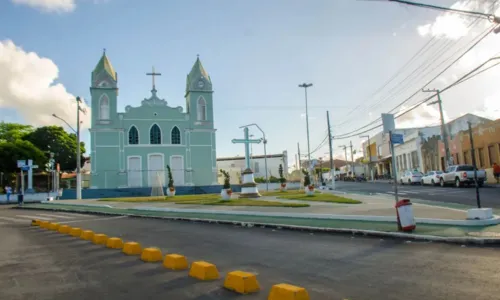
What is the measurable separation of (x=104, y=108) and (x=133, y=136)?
4772 millimetres

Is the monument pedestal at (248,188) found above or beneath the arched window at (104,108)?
beneath

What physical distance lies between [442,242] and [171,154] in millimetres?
46389

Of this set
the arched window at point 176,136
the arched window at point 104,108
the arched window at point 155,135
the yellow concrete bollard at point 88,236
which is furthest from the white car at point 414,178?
the yellow concrete bollard at point 88,236

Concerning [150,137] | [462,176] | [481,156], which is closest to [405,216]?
[462,176]

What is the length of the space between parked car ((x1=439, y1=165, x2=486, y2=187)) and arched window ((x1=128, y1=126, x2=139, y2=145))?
35.1 meters

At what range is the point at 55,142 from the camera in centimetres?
6912

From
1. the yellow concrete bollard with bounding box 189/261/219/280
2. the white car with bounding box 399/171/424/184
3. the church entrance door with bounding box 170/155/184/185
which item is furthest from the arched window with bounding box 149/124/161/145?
the yellow concrete bollard with bounding box 189/261/219/280

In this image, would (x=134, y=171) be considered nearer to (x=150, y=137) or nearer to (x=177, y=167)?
(x=150, y=137)

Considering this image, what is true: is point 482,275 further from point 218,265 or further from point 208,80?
point 208,80

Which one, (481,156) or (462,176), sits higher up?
(481,156)

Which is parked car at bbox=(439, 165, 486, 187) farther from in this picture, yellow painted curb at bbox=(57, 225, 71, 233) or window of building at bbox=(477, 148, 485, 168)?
yellow painted curb at bbox=(57, 225, 71, 233)

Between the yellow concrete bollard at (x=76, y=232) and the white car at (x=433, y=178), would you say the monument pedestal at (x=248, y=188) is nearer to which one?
the white car at (x=433, y=178)

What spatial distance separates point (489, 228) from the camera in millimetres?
10672

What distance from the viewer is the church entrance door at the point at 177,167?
53.7 meters
